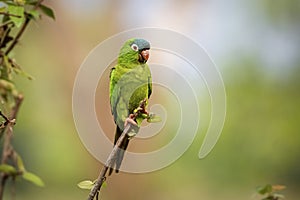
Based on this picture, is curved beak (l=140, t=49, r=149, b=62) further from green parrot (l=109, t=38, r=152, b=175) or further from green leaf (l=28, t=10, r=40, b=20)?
green leaf (l=28, t=10, r=40, b=20)

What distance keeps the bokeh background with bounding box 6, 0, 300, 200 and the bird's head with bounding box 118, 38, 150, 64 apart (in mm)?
2614

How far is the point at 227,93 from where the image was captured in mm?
3443

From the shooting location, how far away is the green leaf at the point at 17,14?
37 centimetres

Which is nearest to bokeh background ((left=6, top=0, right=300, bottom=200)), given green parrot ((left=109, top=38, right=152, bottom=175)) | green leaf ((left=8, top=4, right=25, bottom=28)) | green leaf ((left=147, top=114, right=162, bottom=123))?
green parrot ((left=109, top=38, right=152, bottom=175))

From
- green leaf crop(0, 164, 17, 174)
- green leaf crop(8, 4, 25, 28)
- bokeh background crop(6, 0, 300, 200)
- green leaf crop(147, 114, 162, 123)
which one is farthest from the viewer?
bokeh background crop(6, 0, 300, 200)

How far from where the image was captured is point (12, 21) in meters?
0.37

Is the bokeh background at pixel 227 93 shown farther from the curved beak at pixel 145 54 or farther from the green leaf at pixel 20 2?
the green leaf at pixel 20 2

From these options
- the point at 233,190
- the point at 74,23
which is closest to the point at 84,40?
the point at 74,23

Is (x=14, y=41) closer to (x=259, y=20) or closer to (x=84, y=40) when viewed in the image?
(x=84, y=40)

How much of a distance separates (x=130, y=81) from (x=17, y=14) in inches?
12.3

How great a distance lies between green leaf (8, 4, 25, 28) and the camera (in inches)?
14.4

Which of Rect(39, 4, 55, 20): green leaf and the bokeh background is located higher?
the bokeh background

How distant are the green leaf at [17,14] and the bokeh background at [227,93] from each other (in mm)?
2907

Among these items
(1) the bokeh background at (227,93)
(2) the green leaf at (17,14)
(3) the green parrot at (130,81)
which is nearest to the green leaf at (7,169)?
(2) the green leaf at (17,14)
